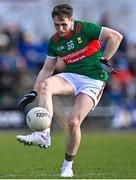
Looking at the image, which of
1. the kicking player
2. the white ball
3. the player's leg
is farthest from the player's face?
the white ball

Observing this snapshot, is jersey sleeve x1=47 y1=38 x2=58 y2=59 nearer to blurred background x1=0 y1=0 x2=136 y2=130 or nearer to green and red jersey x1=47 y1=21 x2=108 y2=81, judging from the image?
green and red jersey x1=47 y1=21 x2=108 y2=81

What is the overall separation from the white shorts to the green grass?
1.22m

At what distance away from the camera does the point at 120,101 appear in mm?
24781

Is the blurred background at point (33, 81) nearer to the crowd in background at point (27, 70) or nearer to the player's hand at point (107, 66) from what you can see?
the crowd in background at point (27, 70)

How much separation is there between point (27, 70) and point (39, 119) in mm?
13171

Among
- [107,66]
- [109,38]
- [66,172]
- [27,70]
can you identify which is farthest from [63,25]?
[27,70]

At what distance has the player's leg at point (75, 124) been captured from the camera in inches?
444

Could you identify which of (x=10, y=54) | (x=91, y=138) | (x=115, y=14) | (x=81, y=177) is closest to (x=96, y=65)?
(x=81, y=177)

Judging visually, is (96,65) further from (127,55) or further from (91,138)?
(127,55)

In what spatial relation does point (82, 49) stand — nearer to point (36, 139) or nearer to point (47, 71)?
point (47, 71)

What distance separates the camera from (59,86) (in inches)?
449

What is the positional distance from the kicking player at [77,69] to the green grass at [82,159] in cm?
62

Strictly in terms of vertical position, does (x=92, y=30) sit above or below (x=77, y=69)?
above

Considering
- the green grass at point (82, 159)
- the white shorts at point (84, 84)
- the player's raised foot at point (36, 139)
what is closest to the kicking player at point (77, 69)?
the white shorts at point (84, 84)
